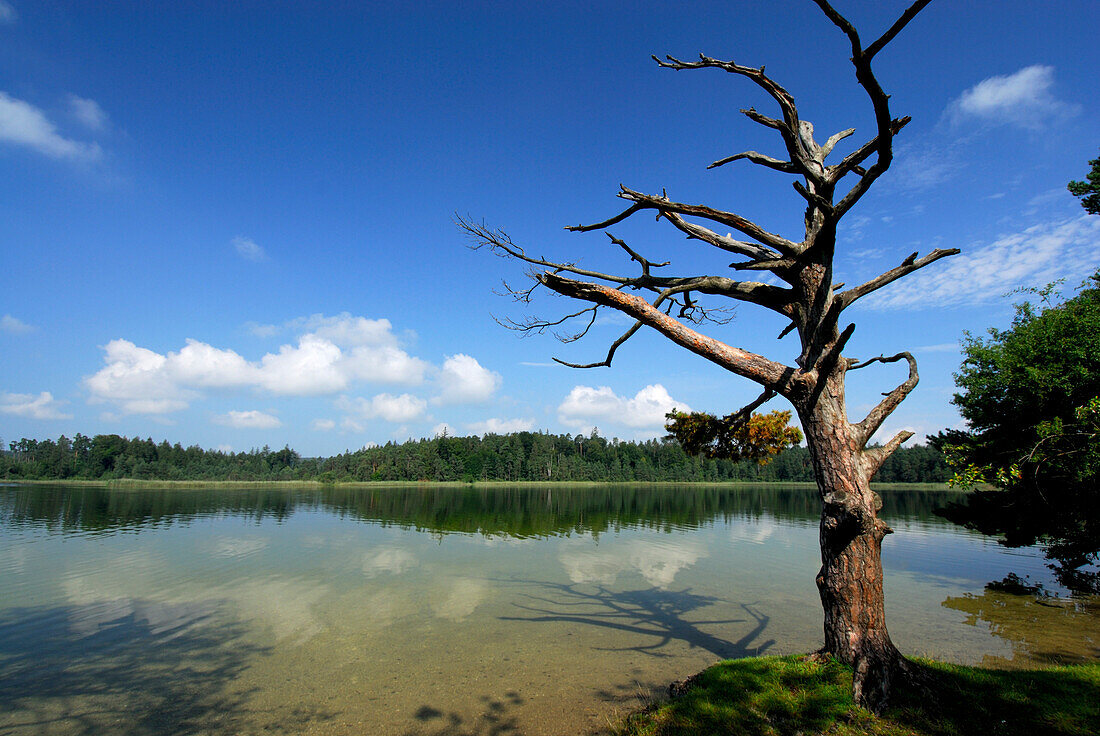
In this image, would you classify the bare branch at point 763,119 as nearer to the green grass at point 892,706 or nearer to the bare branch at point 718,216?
the bare branch at point 718,216

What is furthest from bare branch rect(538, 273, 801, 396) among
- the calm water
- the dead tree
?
the calm water

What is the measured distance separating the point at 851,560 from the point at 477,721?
5.82 meters

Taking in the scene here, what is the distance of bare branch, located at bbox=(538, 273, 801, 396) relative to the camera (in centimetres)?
611

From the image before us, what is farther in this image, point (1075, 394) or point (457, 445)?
point (457, 445)

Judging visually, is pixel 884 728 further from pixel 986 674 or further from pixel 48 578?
pixel 48 578

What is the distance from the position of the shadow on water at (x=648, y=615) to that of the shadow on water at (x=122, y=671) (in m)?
6.53

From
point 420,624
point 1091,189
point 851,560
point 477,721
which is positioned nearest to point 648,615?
point 420,624

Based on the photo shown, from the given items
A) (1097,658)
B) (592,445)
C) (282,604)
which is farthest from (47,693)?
(592,445)

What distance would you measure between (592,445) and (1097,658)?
5702 inches

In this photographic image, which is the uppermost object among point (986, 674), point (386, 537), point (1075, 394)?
point (1075, 394)

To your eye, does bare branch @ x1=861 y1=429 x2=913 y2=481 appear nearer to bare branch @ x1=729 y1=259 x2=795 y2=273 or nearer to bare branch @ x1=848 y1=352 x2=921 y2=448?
bare branch @ x1=848 y1=352 x2=921 y2=448

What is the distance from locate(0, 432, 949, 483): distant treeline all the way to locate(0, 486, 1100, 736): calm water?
97571 millimetres

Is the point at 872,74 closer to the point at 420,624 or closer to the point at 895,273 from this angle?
the point at 895,273

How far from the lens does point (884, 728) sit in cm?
500
